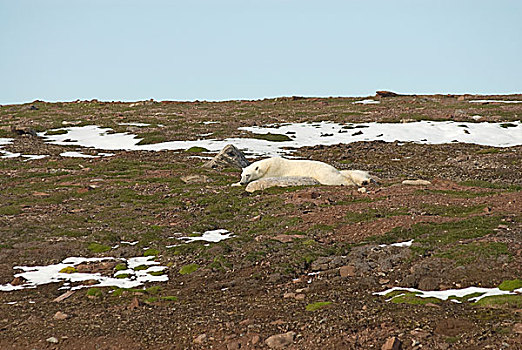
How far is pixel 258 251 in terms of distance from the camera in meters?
18.9

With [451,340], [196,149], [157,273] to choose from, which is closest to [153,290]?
[157,273]

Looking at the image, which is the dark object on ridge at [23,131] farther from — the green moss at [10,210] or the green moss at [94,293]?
the green moss at [94,293]

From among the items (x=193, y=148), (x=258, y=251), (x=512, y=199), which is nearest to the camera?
(x=258, y=251)

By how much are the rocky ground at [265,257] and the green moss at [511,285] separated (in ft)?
0.23

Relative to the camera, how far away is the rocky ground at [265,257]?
11.7 meters

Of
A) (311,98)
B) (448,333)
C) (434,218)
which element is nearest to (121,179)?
(434,218)

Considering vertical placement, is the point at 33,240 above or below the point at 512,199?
below

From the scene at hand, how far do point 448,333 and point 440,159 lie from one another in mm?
35834

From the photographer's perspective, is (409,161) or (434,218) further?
(409,161)

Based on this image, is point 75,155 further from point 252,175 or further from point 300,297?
point 300,297

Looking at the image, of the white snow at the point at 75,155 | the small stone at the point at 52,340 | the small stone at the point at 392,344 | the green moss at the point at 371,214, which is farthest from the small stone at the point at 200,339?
the white snow at the point at 75,155

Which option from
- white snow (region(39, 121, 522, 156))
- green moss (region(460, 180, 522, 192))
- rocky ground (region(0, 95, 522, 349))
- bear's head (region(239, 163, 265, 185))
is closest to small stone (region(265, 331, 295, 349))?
rocky ground (region(0, 95, 522, 349))

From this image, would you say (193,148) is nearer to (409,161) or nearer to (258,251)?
(409,161)

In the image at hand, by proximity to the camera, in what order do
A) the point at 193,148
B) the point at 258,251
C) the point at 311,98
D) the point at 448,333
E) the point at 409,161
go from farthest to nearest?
the point at 311,98 → the point at 193,148 → the point at 409,161 → the point at 258,251 → the point at 448,333
